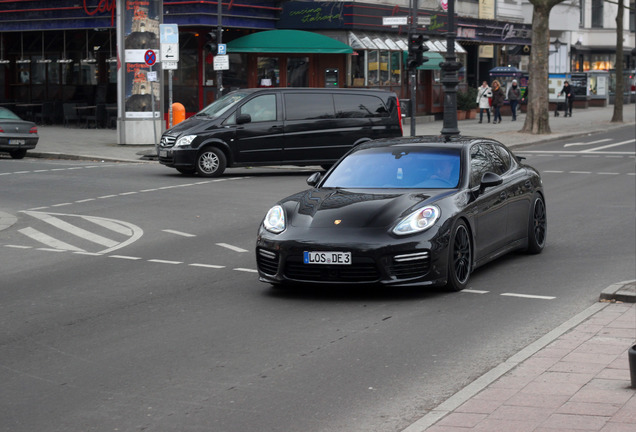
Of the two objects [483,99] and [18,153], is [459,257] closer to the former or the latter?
[18,153]

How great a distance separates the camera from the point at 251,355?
7.56m

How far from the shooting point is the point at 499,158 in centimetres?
1188

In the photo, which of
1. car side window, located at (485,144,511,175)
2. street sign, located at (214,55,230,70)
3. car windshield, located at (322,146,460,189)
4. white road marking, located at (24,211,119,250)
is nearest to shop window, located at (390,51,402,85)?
street sign, located at (214,55,230,70)

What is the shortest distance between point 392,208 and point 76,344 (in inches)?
127

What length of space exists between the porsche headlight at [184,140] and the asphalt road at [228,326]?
5911 millimetres

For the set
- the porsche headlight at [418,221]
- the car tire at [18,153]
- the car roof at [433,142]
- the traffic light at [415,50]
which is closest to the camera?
the porsche headlight at [418,221]

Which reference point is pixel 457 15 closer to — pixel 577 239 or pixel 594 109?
pixel 594 109

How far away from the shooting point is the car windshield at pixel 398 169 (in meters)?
10.6

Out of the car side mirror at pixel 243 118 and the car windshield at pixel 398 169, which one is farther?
the car side mirror at pixel 243 118

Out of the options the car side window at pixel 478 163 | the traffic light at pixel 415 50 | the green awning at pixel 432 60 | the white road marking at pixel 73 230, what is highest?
the green awning at pixel 432 60

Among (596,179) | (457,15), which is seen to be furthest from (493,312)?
(457,15)

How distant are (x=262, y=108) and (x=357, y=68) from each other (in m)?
19.9

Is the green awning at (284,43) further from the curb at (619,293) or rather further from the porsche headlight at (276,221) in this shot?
the curb at (619,293)

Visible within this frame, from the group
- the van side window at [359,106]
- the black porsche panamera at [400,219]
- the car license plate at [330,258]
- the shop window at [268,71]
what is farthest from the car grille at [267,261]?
the shop window at [268,71]
